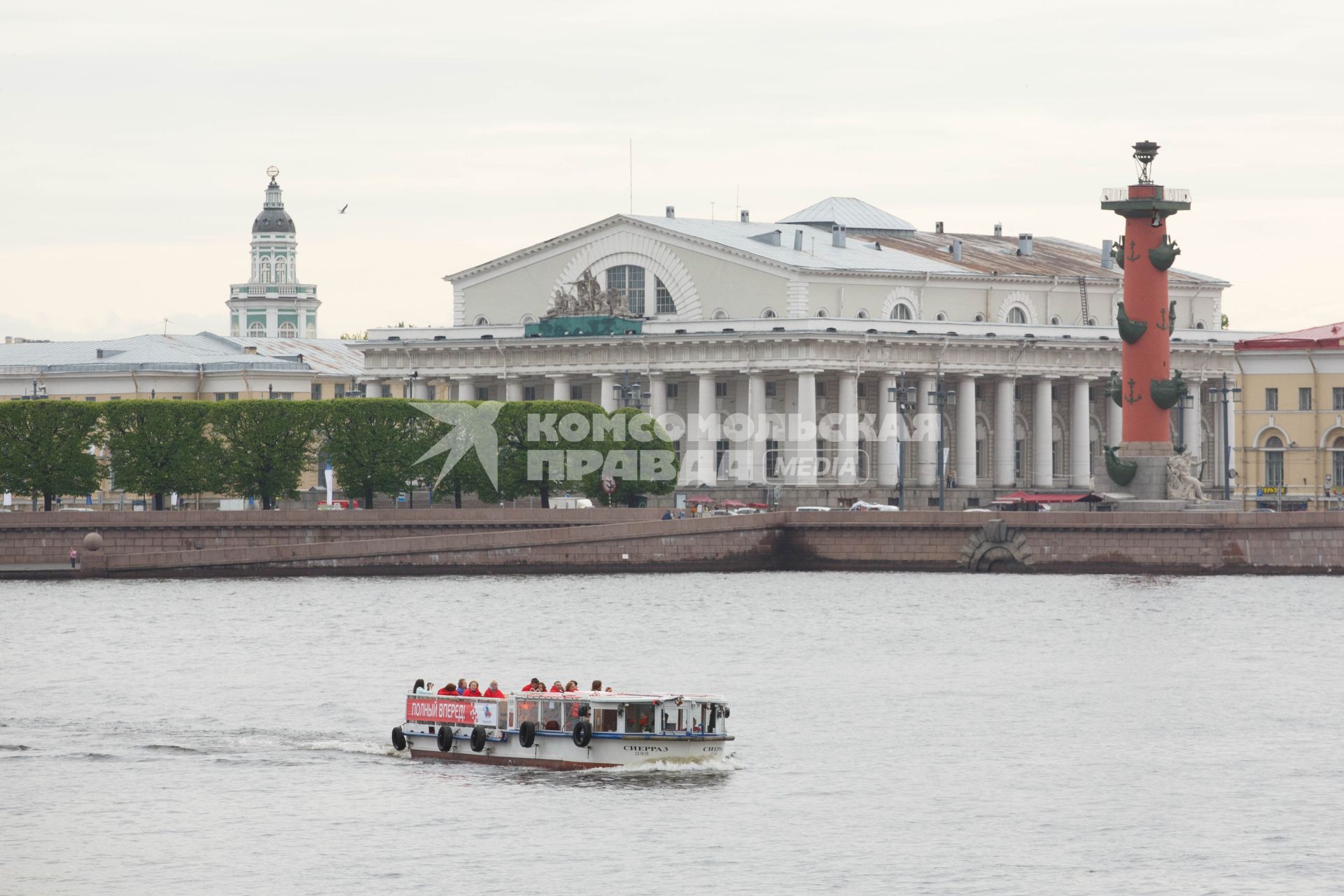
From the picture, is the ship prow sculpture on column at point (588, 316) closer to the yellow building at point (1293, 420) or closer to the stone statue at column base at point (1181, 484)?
the yellow building at point (1293, 420)

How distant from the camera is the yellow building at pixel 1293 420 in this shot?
332ft

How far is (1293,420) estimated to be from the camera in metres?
102

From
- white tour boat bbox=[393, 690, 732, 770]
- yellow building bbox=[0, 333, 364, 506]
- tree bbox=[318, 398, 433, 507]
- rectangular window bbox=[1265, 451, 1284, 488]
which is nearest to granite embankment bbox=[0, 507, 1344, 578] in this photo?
tree bbox=[318, 398, 433, 507]

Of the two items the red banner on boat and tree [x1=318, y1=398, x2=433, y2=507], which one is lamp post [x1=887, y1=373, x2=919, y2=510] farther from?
the red banner on boat

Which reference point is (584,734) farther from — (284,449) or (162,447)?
(162,447)

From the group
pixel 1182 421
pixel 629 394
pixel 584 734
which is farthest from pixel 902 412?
pixel 584 734

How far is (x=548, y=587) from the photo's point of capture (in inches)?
2926

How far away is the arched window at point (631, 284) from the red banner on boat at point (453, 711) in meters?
68.6

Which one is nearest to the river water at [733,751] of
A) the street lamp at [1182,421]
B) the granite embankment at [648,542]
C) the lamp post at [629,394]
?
the granite embankment at [648,542]

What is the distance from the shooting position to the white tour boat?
140 ft

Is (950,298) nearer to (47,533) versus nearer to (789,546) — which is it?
(789,546)

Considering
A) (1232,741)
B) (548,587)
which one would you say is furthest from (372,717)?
(548,587)

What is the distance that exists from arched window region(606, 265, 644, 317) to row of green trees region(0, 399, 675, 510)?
20.8 m

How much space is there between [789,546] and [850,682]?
28.0 metres
